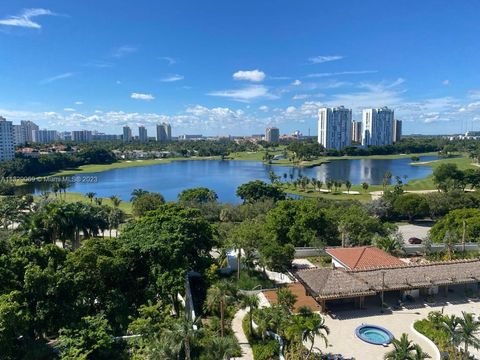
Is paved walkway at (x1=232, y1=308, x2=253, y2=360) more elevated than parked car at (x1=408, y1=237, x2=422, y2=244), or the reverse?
parked car at (x1=408, y1=237, x2=422, y2=244)

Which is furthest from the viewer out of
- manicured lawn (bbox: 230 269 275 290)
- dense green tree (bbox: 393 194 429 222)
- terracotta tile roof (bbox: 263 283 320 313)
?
dense green tree (bbox: 393 194 429 222)

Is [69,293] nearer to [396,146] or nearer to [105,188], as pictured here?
[105,188]

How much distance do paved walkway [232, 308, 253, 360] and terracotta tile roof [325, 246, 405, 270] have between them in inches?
372

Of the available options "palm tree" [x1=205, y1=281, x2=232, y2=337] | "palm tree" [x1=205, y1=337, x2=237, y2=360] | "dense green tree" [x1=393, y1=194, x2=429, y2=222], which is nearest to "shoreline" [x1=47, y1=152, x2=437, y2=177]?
"dense green tree" [x1=393, y1=194, x2=429, y2=222]

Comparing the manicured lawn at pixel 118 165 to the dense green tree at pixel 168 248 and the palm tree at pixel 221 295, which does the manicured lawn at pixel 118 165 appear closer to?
the dense green tree at pixel 168 248

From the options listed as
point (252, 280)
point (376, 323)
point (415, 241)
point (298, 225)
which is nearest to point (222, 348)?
point (376, 323)

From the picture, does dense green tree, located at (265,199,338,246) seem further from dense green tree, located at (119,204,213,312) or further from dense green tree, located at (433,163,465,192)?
dense green tree, located at (433,163,465,192)

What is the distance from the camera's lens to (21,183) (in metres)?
97.0

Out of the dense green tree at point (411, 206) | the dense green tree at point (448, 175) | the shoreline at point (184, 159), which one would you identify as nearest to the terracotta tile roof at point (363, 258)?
the dense green tree at point (411, 206)

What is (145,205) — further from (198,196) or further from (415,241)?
(415,241)

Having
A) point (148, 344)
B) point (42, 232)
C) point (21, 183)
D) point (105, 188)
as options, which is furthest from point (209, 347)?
point (21, 183)

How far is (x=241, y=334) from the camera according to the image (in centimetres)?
2278

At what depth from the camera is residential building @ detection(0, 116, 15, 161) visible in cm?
12712

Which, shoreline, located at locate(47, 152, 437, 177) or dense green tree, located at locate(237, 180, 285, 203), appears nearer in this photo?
dense green tree, located at locate(237, 180, 285, 203)
